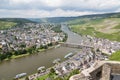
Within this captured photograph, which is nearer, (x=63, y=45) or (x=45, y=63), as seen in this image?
(x=45, y=63)

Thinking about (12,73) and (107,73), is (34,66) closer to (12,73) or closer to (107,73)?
(12,73)

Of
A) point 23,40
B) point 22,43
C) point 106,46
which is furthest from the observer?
point 23,40

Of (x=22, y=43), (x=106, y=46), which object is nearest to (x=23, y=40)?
(x=22, y=43)

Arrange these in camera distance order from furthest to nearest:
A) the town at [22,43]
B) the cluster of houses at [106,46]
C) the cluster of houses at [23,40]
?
the cluster of houses at [23,40]
the cluster of houses at [106,46]
the town at [22,43]

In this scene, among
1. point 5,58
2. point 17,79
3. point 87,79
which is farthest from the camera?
point 5,58

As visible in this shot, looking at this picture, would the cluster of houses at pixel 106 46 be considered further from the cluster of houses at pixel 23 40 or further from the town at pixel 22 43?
the cluster of houses at pixel 23 40

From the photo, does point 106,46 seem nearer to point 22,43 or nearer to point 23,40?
point 22,43

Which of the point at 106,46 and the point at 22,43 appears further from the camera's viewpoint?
the point at 22,43

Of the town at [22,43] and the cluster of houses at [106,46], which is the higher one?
the town at [22,43]

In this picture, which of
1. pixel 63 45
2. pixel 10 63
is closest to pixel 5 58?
pixel 10 63

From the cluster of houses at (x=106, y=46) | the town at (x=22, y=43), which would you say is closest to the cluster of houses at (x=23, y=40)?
the town at (x=22, y=43)

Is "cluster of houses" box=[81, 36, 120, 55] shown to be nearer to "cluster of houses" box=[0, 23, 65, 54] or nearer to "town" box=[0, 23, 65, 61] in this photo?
"town" box=[0, 23, 65, 61]
